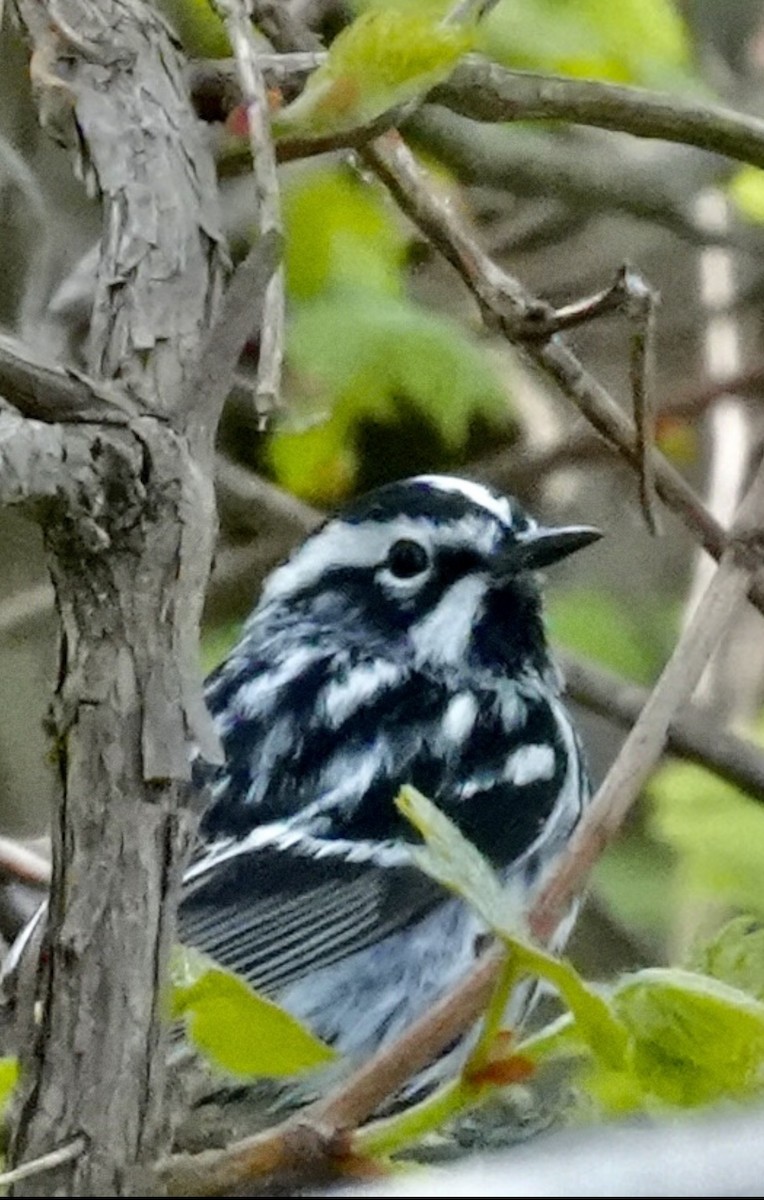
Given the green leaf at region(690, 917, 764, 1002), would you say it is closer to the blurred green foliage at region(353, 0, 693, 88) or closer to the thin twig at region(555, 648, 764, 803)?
the thin twig at region(555, 648, 764, 803)

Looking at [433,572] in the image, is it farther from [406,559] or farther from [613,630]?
[613,630]

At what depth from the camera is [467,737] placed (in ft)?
2.60

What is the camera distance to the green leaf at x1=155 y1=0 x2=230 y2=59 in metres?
0.83

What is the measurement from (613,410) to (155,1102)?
39cm

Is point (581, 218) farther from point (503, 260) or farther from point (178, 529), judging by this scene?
point (178, 529)

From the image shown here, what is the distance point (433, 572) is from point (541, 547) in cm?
5

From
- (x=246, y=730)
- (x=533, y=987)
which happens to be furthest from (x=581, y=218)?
(x=533, y=987)

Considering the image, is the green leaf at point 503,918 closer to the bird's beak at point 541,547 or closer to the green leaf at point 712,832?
the bird's beak at point 541,547

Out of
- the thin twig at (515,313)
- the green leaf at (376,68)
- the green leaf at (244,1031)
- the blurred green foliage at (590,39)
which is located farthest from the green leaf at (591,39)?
the green leaf at (244,1031)

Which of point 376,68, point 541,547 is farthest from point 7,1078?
point 541,547

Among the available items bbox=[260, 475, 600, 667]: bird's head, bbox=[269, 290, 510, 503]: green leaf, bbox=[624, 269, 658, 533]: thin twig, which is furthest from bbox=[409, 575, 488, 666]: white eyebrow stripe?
bbox=[269, 290, 510, 503]: green leaf

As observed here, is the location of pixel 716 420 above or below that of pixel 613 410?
below

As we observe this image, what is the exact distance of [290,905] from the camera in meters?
0.75

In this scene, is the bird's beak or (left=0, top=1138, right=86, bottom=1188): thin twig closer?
(left=0, top=1138, right=86, bottom=1188): thin twig
